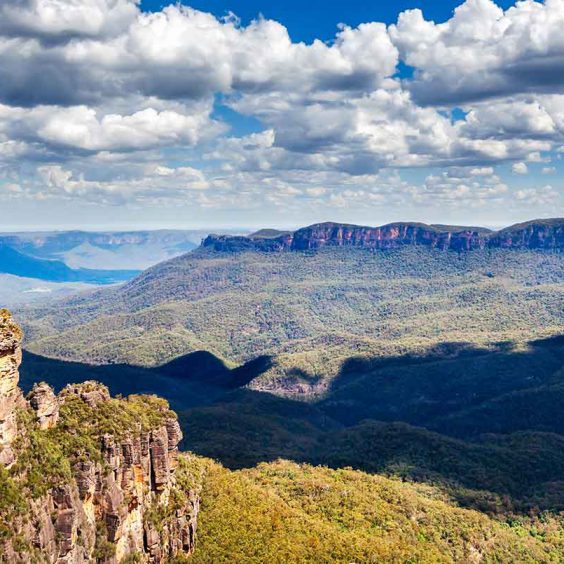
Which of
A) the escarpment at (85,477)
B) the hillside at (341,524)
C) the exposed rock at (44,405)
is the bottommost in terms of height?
the hillside at (341,524)

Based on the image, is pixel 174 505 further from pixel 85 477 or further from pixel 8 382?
pixel 8 382

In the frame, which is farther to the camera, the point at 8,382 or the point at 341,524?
the point at 341,524

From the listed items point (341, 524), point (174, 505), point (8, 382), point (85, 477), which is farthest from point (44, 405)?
point (341, 524)

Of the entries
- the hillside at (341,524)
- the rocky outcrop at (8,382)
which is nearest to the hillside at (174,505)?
the rocky outcrop at (8,382)

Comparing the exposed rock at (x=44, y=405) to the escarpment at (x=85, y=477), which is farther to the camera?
the exposed rock at (x=44, y=405)

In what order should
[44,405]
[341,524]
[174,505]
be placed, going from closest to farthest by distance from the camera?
[44,405]
[174,505]
[341,524]

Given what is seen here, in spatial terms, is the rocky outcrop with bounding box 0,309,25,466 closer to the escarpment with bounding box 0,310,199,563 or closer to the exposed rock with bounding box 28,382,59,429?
the escarpment with bounding box 0,310,199,563

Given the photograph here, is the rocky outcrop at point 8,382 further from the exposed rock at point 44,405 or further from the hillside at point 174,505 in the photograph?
the exposed rock at point 44,405
